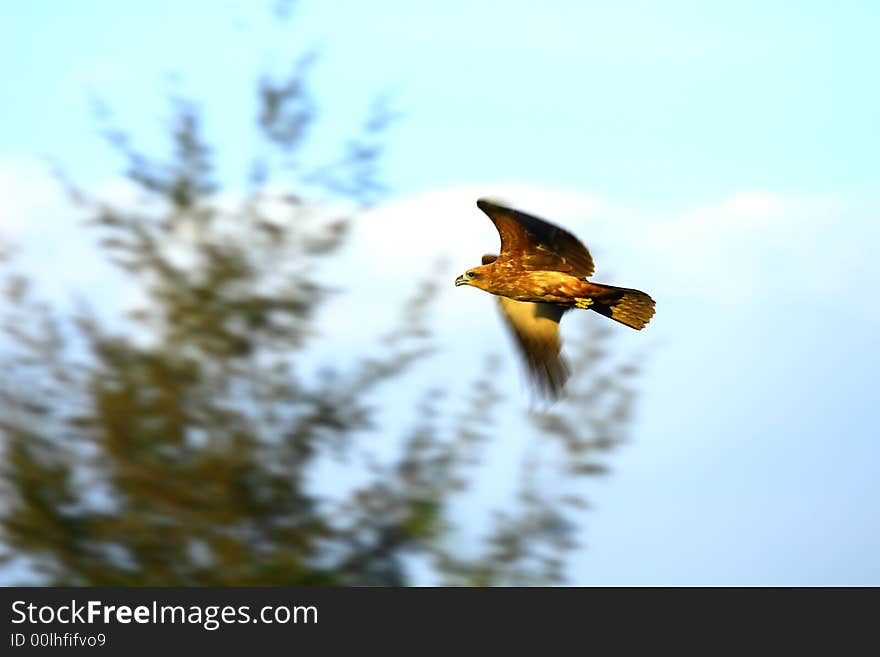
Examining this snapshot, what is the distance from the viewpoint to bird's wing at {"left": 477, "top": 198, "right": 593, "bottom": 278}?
349 inches

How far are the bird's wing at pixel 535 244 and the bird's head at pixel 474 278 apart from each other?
0.57ft

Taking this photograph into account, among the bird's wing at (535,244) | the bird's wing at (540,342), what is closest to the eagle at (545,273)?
the bird's wing at (535,244)

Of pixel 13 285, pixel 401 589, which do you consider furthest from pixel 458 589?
pixel 13 285

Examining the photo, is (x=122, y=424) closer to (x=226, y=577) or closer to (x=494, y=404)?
(x=226, y=577)

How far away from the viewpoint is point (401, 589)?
1188cm

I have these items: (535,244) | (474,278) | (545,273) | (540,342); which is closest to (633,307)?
(545,273)

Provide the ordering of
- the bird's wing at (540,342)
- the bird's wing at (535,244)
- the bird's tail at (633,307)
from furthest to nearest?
the bird's wing at (540,342)
the bird's tail at (633,307)
the bird's wing at (535,244)

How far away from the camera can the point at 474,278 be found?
31.2 ft

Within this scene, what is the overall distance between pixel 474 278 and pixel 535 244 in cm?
57

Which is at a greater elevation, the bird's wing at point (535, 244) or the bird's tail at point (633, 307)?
the bird's wing at point (535, 244)

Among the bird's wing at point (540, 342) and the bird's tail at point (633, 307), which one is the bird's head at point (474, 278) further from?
the bird's wing at point (540, 342)

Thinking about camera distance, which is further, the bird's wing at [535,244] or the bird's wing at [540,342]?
the bird's wing at [540,342]

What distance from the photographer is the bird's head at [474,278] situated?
945cm

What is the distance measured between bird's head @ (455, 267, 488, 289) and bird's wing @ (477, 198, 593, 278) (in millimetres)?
173
